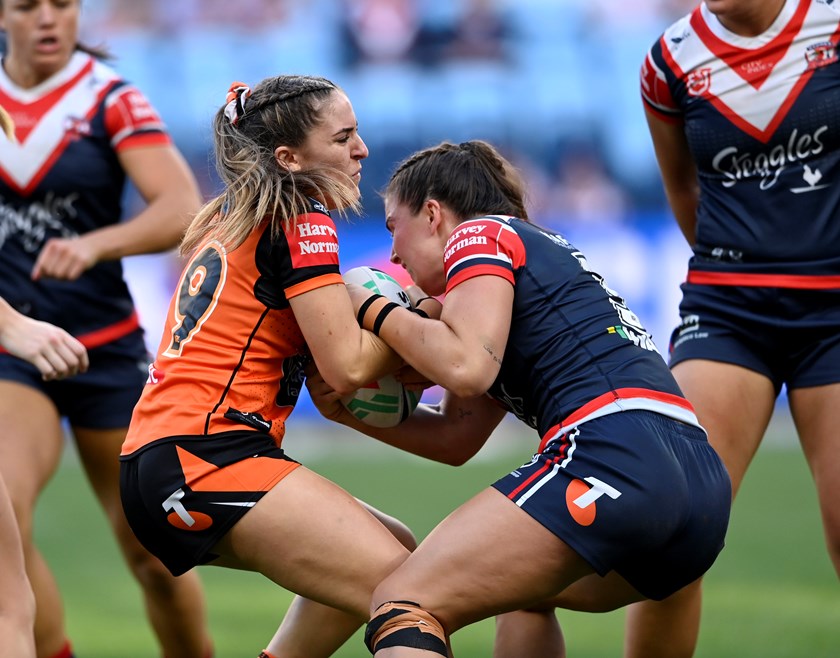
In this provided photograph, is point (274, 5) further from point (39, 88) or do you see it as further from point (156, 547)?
point (156, 547)

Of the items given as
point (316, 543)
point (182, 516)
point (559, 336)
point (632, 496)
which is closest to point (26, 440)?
point (182, 516)

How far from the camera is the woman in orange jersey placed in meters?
3.46

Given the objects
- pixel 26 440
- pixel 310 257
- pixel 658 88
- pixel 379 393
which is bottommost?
pixel 26 440

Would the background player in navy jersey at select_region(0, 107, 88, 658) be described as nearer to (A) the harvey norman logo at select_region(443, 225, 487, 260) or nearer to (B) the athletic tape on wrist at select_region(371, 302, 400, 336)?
(B) the athletic tape on wrist at select_region(371, 302, 400, 336)

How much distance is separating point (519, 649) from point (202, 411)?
53.6 inches

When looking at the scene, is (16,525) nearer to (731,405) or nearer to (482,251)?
(482,251)

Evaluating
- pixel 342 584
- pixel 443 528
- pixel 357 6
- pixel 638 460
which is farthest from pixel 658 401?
pixel 357 6

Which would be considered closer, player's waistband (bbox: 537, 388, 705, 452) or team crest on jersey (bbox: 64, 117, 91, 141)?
player's waistband (bbox: 537, 388, 705, 452)

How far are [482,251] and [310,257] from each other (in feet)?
1.64

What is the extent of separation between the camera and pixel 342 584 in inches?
136

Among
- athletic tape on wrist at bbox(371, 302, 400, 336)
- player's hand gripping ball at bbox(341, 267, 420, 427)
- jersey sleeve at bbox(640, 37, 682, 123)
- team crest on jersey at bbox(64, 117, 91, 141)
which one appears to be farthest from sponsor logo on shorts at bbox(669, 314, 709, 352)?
team crest on jersey at bbox(64, 117, 91, 141)

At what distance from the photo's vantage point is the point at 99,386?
5.17 meters

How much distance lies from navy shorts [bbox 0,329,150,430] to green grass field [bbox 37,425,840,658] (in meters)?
1.49

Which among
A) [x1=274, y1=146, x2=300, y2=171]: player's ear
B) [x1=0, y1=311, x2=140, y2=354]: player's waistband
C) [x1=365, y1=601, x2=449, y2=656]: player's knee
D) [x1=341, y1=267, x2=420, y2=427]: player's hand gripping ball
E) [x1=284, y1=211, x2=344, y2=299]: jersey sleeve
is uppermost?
[x1=274, y1=146, x2=300, y2=171]: player's ear
